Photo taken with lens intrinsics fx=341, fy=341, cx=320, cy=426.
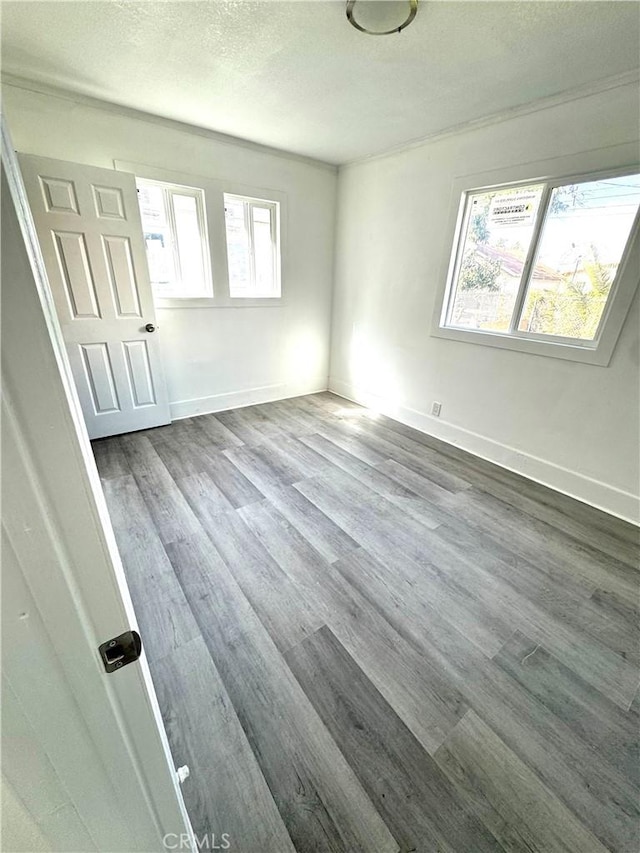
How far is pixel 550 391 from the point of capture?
248cm

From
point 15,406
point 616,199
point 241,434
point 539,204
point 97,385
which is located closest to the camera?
point 15,406

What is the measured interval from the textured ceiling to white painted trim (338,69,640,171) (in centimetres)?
4

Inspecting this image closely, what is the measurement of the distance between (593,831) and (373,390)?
3323mm

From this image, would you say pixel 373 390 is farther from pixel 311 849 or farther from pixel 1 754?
pixel 1 754

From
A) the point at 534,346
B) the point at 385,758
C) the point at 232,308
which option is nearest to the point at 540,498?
the point at 534,346

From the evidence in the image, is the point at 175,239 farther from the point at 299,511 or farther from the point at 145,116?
the point at 299,511

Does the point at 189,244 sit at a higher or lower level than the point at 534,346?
higher

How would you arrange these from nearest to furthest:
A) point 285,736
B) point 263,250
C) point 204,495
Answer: point 285,736
point 204,495
point 263,250

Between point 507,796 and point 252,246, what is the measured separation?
4035mm

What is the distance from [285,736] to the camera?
114 centimetres

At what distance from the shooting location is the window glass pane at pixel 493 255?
2.48m

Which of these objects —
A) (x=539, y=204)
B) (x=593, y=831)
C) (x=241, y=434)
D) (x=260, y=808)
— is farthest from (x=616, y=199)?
(x=260, y=808)

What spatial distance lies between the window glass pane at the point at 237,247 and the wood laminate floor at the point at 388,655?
6.63ft

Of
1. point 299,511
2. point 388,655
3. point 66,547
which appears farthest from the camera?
point 299,511
